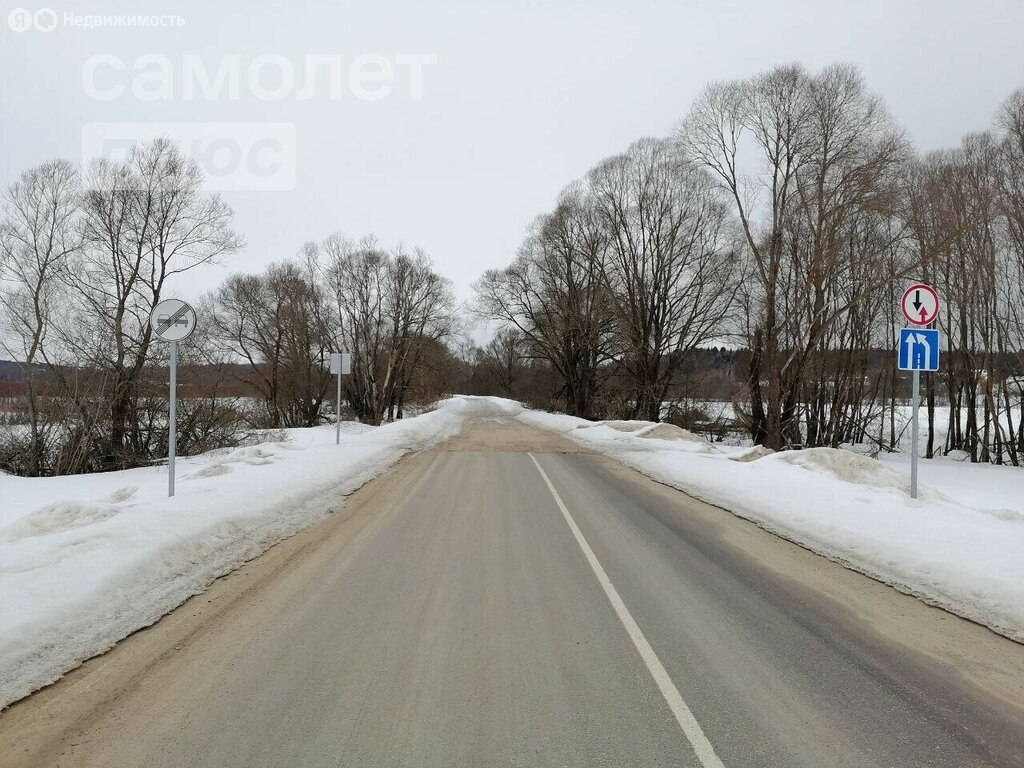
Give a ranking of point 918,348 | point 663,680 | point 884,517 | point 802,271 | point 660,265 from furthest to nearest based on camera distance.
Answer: point 660,265 → point 802,271 → point 918,348 → point 884,517 → point 663,680

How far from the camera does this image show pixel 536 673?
3621 mm

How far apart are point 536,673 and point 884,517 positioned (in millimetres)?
6272

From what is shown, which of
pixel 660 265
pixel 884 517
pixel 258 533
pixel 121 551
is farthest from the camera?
pixel 660 265

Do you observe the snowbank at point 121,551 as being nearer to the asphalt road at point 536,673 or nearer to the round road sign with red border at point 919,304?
the asphalt road at point 536,673

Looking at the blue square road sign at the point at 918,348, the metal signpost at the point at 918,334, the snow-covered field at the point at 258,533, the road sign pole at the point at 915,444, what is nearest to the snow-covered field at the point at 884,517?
the snow-covered field at the point at 258,533

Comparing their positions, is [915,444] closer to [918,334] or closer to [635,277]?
[918,334]

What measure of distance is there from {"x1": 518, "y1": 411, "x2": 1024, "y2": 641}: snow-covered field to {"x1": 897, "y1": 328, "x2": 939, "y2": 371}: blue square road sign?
208 centimetres

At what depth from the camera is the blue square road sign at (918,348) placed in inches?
341

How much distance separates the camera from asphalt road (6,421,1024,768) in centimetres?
286

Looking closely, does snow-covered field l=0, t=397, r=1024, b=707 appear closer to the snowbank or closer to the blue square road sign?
the snowbank

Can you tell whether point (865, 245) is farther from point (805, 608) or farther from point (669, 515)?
point (805, 608)

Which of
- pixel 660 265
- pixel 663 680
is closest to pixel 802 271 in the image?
pixel 660 265

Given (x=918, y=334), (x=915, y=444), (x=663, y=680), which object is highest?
(x=918, y=334)

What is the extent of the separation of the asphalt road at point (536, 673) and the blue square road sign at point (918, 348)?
4.21 meters
